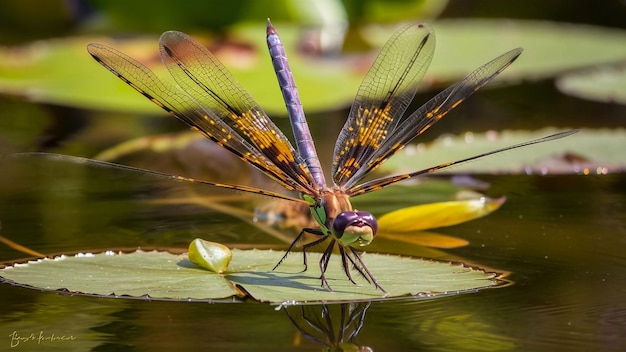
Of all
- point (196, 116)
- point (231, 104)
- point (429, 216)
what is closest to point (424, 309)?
point (429, 216)

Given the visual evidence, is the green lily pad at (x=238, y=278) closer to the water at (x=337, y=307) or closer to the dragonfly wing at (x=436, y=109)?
the water at (x=337, y=307)

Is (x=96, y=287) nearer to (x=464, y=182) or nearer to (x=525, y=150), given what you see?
(x=464, y=182)

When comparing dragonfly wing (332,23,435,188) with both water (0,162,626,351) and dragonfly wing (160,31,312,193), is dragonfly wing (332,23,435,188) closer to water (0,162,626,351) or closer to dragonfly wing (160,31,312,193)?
dragonfly wing (160,31,312,193)

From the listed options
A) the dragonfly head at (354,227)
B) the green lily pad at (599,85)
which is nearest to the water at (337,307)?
the dragonfly head at (354,227)

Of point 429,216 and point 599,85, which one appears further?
point 599,85

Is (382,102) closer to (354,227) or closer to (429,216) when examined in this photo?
(429,216)

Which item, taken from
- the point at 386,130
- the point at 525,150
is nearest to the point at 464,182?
the point at 525,150
